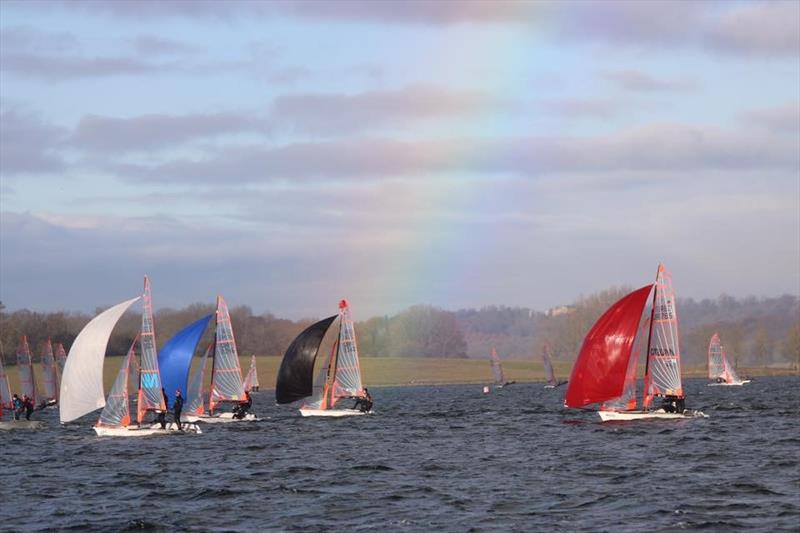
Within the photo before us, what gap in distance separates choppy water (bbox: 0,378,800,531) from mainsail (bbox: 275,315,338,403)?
6.01 m

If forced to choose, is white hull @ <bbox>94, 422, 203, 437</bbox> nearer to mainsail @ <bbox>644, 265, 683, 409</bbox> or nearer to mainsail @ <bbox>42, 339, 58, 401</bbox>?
mainsail @ <bbox>644, 265, 683, 409</bbox>

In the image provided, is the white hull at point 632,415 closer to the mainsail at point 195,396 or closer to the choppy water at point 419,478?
the choppy water at point 419,478

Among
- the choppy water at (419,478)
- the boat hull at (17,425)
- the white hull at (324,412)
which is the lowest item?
the choppy water at (419,478)

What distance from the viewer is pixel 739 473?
40.2 meters

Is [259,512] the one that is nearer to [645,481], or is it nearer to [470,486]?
[470,486]

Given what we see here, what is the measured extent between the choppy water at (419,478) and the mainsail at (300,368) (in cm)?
601

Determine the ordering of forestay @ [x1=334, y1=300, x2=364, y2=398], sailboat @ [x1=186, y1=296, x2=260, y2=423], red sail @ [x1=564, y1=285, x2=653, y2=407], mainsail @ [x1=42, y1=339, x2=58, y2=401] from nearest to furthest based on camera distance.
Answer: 1. red sail @ [x1=564, y1=285, x2=653, y2=407]
2. sailboat @ [x1=186, y1=296, x2=260, y2=423]
3. forestay @ [x1=334, y1=300, x2=364, y2=398]
4. mainsail @ [x1=42, y1=339, x2=58, y2=401]

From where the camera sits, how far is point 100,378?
58.7 metres

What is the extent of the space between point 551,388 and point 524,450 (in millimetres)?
106131

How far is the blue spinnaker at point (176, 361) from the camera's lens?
6781 cm

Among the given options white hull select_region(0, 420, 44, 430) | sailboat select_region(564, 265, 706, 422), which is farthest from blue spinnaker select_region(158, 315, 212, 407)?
sailboat select_region(564, 265, 706, 422)

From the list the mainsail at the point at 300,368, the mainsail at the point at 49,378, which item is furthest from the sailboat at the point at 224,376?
the mainsail at the point at 49,378

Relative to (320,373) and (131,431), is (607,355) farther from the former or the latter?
(131,431)

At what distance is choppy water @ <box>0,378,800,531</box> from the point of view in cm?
3238
